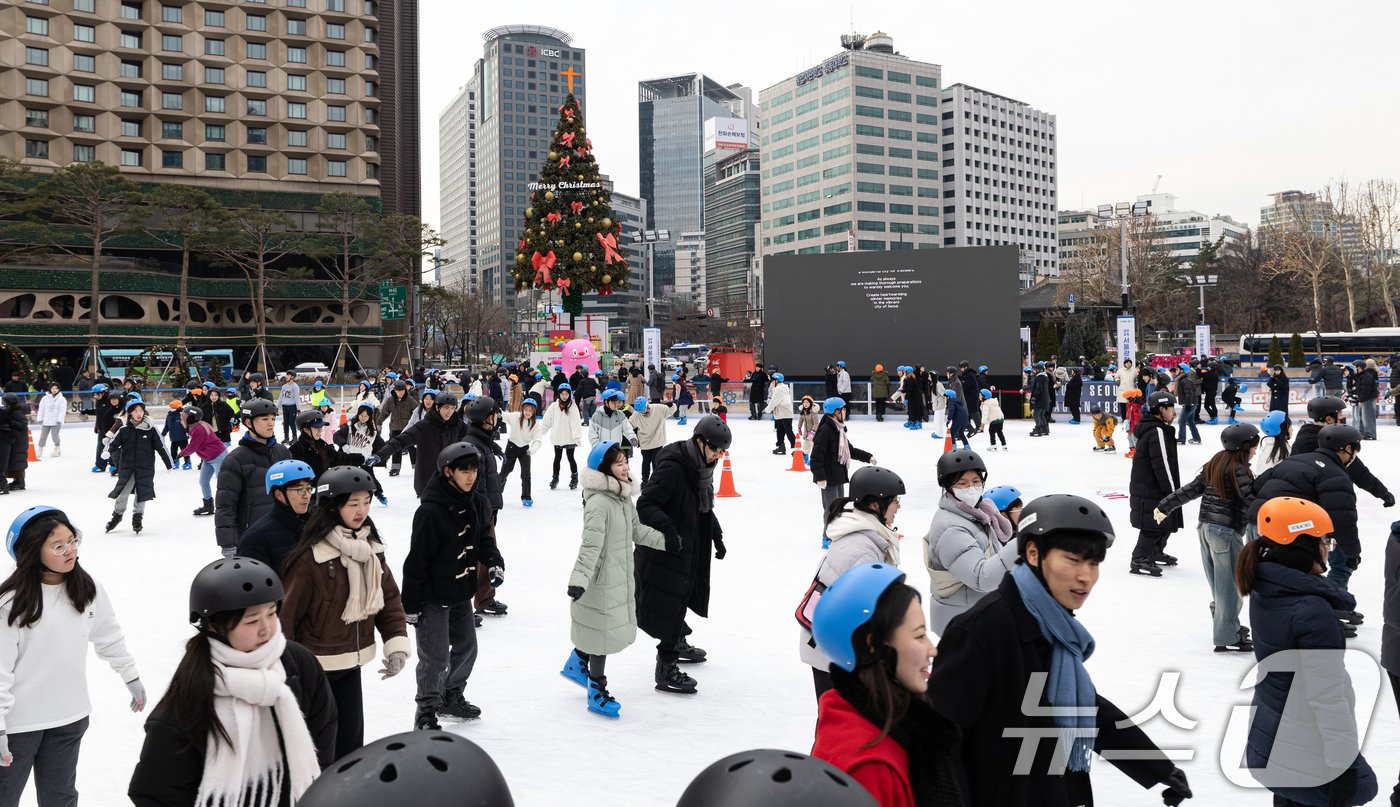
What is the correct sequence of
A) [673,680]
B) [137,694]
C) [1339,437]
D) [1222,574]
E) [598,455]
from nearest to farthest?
[137,694] → [598,455] → [673,680] → [1339,437] → [1222,574]

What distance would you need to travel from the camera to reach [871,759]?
73.7 inches

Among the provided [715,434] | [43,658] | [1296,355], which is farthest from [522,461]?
[1296,355]

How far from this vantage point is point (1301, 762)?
10.8ft

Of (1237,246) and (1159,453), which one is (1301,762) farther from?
(1237,246)

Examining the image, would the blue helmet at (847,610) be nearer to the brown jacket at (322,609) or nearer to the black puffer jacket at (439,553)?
the brown jacket at (322,609)

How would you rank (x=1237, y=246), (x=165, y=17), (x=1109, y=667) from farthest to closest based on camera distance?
1. (x=1237, y=246)
2. (x=165, y=17)
3. (x=1109, y=667)

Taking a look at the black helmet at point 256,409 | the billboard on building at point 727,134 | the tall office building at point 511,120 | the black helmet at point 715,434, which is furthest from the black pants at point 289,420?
the tall office building at point 511,120

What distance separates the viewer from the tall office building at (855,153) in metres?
118

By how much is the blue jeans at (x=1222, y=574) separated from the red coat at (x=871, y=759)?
198 inches

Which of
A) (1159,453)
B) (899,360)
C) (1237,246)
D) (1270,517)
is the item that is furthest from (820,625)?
(1237,246)

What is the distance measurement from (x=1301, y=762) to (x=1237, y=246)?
8328 cm

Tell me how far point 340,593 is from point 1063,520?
2749 millimetres

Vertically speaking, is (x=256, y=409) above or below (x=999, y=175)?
below

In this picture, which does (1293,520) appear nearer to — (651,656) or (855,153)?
(651,656)
